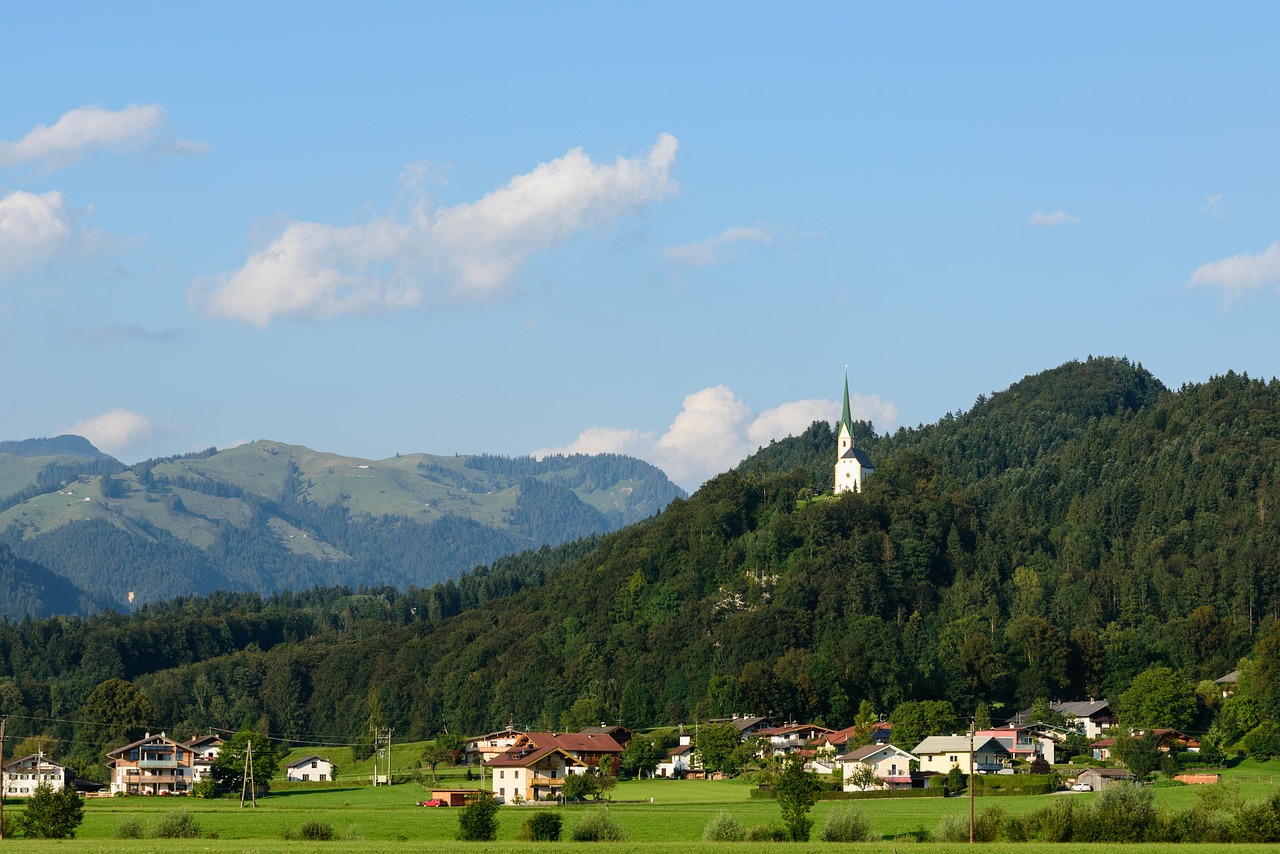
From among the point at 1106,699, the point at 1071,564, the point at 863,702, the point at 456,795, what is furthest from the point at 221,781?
the point at 1071,564

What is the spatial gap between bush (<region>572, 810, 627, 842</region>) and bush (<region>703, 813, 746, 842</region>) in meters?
3.47

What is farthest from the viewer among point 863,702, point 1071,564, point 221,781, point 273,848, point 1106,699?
point 1071,564

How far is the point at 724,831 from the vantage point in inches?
2997

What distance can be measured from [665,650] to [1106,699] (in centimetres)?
4783

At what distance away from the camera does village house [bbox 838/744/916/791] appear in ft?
388

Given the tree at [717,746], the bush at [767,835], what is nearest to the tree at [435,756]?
the tree at [717,746]

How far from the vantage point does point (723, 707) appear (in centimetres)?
15975

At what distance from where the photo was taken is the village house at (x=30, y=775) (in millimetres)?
131875

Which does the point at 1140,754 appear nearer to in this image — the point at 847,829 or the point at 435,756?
the point at 847,829

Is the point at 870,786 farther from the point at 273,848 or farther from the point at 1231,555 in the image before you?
the point at 1231,555

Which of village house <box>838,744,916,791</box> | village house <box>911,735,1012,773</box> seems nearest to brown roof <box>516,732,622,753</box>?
village house <box>838,744,916,791</box>

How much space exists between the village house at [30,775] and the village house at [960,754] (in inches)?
2366

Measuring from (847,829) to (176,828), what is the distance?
1105 inches

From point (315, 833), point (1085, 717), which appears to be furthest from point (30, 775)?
point (1085, 717)
